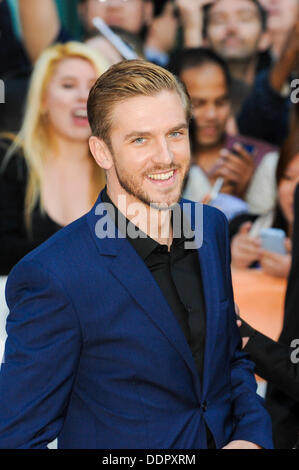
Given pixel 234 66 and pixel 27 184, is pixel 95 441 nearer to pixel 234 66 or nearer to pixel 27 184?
pixel 27 184

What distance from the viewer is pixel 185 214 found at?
182 centimetres

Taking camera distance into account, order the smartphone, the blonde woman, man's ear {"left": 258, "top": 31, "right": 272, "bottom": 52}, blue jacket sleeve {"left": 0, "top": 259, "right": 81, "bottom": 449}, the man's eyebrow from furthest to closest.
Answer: man's ear {"left": 258, "top": 31, "right": 272, "bottom": 52}
the blonde woman
the smartphone
the man's eyebrow
blue jacket sleeve {"left": 0, "top": 259, "right": 81, "bottom": 449}

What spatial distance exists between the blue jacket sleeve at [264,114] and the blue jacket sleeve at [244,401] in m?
3.17

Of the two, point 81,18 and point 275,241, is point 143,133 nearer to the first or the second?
point 275,241

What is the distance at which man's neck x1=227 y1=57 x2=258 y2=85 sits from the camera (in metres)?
4.89

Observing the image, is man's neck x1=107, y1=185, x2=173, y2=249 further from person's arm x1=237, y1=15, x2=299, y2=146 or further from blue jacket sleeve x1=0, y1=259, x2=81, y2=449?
person's arm x1=237, y1=15, x2=299, y2=146

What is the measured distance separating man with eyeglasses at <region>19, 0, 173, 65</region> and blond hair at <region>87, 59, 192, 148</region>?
10.7 feet

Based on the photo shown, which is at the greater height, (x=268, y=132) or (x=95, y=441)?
(x=95, y=441)

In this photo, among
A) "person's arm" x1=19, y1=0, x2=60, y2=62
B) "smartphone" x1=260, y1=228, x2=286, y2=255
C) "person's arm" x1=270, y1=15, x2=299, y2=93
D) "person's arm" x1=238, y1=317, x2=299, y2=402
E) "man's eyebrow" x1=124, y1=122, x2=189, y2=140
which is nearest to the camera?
"man's eyebrow" x1=124, y1=122, x2=189, y2=140

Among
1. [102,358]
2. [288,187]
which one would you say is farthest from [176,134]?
[288,187]

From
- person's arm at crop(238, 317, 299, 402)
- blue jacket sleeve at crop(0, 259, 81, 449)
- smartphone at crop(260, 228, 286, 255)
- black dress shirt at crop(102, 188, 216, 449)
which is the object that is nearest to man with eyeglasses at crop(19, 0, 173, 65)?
smartphone at crop(260, 228, 286, 255)

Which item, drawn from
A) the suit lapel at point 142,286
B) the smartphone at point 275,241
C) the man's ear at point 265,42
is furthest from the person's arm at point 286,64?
the suit lapel at point 142,286

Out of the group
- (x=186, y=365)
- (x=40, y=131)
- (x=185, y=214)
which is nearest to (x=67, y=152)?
(x=40, y=131)
